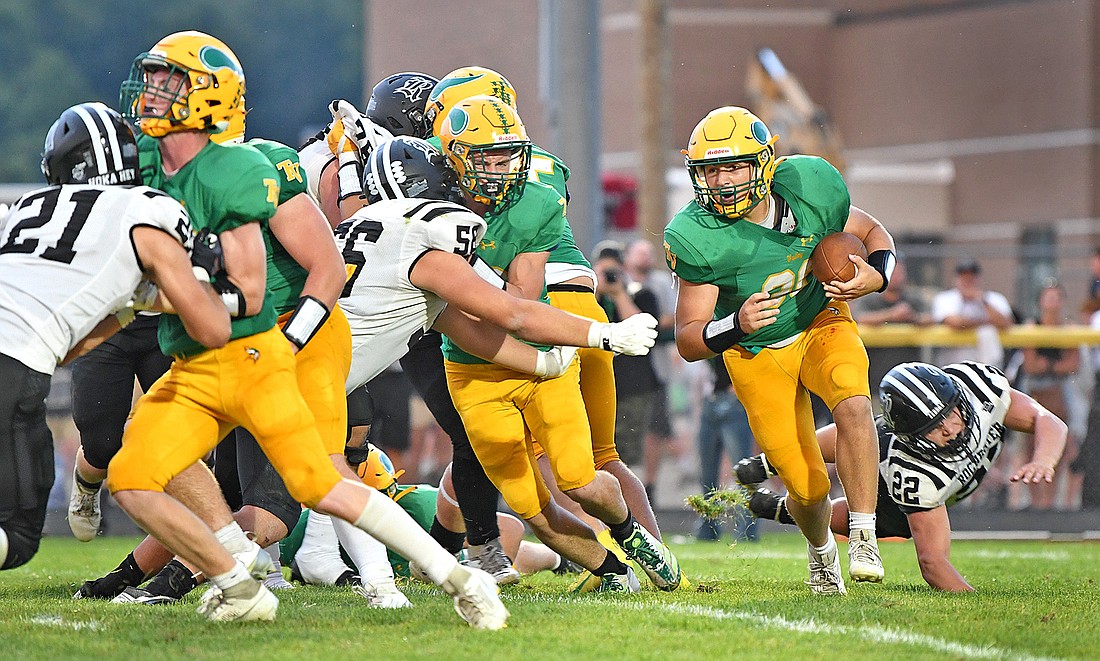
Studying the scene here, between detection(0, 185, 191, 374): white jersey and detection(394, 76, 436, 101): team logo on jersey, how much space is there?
7.35ft

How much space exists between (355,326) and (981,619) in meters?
2.53

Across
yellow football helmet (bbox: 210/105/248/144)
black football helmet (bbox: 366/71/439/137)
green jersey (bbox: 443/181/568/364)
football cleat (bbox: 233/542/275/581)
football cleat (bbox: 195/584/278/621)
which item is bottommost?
football cleat (bbox: 195/584/278/621)

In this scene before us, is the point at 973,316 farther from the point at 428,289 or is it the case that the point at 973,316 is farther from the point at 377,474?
the point at 428,289

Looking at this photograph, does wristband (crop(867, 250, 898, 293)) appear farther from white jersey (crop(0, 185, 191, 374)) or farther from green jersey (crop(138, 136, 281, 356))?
white jersey (crop(0, 185, 191, 374))

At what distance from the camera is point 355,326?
5.43m

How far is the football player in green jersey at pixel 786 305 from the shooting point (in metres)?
5.73

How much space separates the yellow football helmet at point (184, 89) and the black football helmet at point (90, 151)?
0.11m

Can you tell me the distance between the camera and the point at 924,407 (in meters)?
6.16

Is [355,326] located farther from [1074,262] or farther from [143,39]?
[143,39]

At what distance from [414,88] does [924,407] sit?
2717 millimetres

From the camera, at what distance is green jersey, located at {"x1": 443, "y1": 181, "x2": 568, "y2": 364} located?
5.70 m

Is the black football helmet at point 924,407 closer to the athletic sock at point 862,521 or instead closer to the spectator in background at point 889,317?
the athletic sock at point 862,521

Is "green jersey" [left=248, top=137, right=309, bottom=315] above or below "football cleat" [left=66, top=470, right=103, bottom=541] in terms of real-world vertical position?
above

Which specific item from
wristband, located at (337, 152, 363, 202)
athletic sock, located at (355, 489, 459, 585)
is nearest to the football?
wristband, located at (337, 152, 363, 202)
